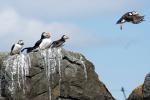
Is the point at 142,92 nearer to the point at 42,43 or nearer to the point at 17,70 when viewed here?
the point at 17,70

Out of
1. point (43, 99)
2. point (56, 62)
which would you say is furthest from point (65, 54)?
point (43, 99)

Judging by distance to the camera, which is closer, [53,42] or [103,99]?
[103,99]

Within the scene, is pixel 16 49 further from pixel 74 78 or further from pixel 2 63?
pixel 74 78

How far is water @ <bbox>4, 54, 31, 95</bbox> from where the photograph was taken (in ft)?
94.7

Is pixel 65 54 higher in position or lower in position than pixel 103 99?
higher

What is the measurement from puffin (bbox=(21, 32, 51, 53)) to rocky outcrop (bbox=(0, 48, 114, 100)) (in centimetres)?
119

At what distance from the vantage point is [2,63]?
29422 mm

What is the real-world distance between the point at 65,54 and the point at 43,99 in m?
2.56

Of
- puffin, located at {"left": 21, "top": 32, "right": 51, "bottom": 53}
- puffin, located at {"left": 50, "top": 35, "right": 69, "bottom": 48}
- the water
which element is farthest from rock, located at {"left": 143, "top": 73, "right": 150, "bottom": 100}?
puffin, located at {"left": 21, "top": 32, "right": 51, "bottom": 53}

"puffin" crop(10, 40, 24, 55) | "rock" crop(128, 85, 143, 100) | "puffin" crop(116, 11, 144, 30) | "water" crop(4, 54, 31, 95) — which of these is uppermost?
"puffin" crop(116, 11, 144, 30)

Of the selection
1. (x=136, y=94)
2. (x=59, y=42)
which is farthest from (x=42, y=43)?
(x=136, y=94)

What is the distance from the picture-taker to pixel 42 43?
3139 centimetres

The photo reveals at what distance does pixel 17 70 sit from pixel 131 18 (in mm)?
7639

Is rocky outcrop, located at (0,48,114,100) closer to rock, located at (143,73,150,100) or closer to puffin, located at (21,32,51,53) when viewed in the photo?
puffin, located at (21,32,51,53)
